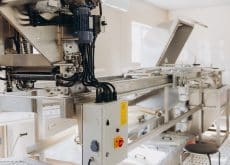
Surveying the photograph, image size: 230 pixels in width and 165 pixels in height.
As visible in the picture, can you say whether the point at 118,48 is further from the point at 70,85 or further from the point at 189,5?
the point at 70,85

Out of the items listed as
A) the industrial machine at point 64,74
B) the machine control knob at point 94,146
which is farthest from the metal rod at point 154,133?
the machine control knob at point 94,146

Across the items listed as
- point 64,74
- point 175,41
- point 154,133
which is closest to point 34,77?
point 64,74

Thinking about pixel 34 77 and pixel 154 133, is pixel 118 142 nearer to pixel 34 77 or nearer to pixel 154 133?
pixel 34 77

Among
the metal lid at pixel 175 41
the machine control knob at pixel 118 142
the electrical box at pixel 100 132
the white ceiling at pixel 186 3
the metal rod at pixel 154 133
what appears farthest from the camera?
the white ceiling at pixel 186 3

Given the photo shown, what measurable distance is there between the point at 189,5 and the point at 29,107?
5.61 metres

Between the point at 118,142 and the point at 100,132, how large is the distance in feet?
0.60

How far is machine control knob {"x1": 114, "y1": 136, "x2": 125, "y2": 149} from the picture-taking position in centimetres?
150

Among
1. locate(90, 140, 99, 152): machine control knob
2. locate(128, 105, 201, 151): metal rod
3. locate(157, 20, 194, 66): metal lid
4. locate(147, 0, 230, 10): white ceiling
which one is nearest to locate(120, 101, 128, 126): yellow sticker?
locate(90, 140, 99, 152): machine control knob

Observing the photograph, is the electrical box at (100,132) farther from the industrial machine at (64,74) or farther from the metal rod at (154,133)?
the metal rod at (154,133)

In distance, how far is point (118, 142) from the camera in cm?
152

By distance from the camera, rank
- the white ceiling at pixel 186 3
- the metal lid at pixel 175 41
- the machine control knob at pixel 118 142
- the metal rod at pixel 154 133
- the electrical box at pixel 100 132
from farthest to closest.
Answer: the white ceiling at pixel 186 3 → the metal lid at pixel 175 41 → the metal rod at pixel 154 133 → the machine control knob at pixel 118 142 → the electrical box at pixel 100 132

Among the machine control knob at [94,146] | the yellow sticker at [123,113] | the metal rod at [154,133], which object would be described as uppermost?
the yellow sticker at [123,113]

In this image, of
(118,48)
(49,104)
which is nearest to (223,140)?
(118,48)

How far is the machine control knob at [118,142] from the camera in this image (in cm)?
150
